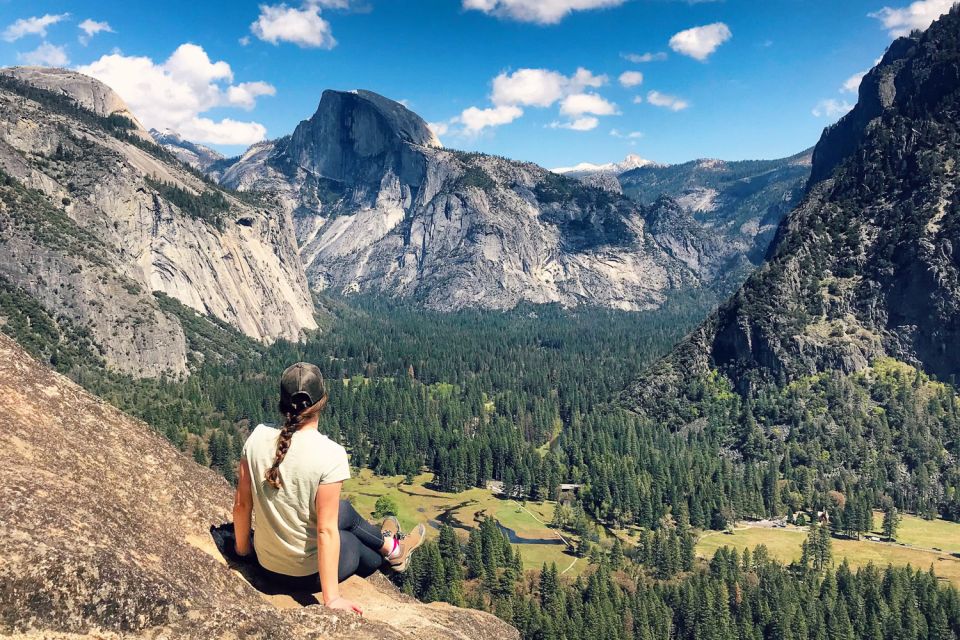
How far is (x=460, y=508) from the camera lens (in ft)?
434

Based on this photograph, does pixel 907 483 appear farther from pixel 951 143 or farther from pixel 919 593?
pixel 951 143

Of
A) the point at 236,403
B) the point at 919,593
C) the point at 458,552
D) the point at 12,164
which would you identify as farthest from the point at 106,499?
the point at 12,164

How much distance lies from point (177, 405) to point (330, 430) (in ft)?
114

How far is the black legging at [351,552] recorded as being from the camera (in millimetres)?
15172

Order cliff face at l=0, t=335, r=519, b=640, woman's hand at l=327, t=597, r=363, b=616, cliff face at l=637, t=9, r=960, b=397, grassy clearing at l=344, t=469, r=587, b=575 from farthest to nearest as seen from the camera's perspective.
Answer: cliff face at l=637, t=9, r=960, b=397 → grassy clearing at l=344, t=469, r=587, b=575 → woman's hand at l=327, t=597, r=363, b=616 → cliff face at l=0, t=335, r=519, b=640

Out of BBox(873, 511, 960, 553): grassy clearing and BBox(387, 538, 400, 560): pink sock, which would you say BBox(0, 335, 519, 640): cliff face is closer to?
BBox(387, 538, 400, 560): pink sock

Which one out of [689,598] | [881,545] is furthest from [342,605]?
[881,545]

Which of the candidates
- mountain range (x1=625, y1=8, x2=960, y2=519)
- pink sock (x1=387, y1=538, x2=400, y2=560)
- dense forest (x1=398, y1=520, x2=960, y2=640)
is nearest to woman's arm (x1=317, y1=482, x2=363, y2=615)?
pink sock (x1=387, y1=538, x2=400, y2=560)

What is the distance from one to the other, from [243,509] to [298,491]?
1.98 m

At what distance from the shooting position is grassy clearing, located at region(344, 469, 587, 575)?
112 m

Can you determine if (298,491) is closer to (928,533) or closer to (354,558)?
(354,558)

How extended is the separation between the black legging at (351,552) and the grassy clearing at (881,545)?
4255 inches

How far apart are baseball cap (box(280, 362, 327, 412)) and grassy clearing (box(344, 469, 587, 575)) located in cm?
9871

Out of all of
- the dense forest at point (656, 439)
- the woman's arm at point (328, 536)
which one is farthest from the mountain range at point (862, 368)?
the woman's arm at point (328, 536)
